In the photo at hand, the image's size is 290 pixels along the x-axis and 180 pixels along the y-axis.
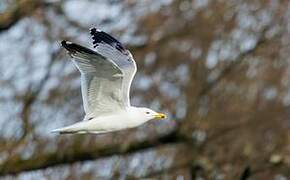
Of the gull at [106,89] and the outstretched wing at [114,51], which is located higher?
the outstretched wing at [114,51]

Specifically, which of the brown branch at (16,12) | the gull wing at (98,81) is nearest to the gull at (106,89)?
the gull wing at (98,81)

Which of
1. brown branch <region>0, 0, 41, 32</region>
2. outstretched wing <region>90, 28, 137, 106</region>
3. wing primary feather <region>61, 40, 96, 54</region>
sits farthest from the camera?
brown branch <region>0, 0, 41, 32</region>

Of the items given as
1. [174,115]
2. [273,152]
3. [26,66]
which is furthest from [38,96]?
[273,152]

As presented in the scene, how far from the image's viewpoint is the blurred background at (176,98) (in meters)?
10.8

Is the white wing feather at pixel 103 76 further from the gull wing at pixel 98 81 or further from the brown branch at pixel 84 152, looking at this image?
the brown branch at pixel 84 152

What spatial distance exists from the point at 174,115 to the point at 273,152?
0.89 meters

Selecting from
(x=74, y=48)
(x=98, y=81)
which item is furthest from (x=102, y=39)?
(x=74, y=48)

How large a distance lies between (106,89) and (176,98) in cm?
183

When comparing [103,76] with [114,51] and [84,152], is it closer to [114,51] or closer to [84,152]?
[114,51]

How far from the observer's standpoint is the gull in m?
8.91

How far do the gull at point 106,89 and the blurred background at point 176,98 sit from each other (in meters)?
1.49

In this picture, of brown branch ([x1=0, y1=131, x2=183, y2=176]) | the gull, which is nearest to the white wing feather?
the gull

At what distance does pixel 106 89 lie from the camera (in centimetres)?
918

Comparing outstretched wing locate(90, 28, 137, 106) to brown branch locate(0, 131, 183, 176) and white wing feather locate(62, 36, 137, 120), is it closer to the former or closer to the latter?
white wing feather locate(62, 36, 137, 120)
